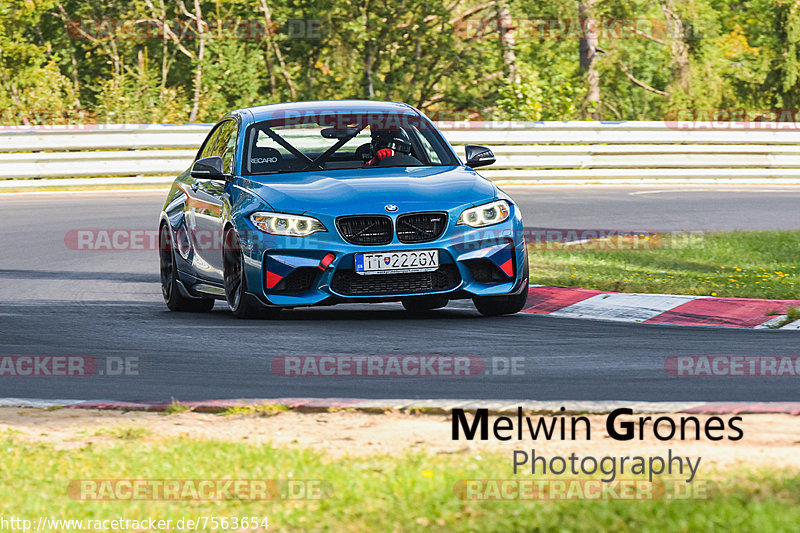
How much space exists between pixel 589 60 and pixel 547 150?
37.6 ft

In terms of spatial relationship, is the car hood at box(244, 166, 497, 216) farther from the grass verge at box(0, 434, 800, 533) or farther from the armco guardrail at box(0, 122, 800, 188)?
the armco guardrail at box(0, 122, 800, 188)

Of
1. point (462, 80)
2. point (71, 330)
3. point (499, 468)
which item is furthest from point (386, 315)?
point (462, 80)

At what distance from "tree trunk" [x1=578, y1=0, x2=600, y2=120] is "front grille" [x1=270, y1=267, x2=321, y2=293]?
22.5 metres

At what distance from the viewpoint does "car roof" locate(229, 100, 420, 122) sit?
10.6 metres

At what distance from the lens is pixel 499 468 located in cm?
499

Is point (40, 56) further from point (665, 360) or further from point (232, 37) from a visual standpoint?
point (665, 360)

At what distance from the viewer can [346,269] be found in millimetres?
8945

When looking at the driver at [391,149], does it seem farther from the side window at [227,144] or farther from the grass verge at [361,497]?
the grass verge at [361,497]

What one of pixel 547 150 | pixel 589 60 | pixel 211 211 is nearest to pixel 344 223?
pixel 211 211

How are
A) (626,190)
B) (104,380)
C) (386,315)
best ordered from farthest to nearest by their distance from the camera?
1. (626,190)
2. (386,315)
3. (104,380)

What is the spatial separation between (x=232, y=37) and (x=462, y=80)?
A: 16.7 feet

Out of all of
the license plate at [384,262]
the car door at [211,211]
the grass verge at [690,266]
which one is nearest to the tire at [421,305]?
the license plate at [384,262]

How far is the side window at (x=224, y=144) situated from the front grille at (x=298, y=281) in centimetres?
145

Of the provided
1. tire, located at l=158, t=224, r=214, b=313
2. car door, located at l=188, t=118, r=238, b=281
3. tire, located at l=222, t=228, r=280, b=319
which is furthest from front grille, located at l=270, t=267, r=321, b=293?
tire, located at l=158, t=224, r=214, b=313
